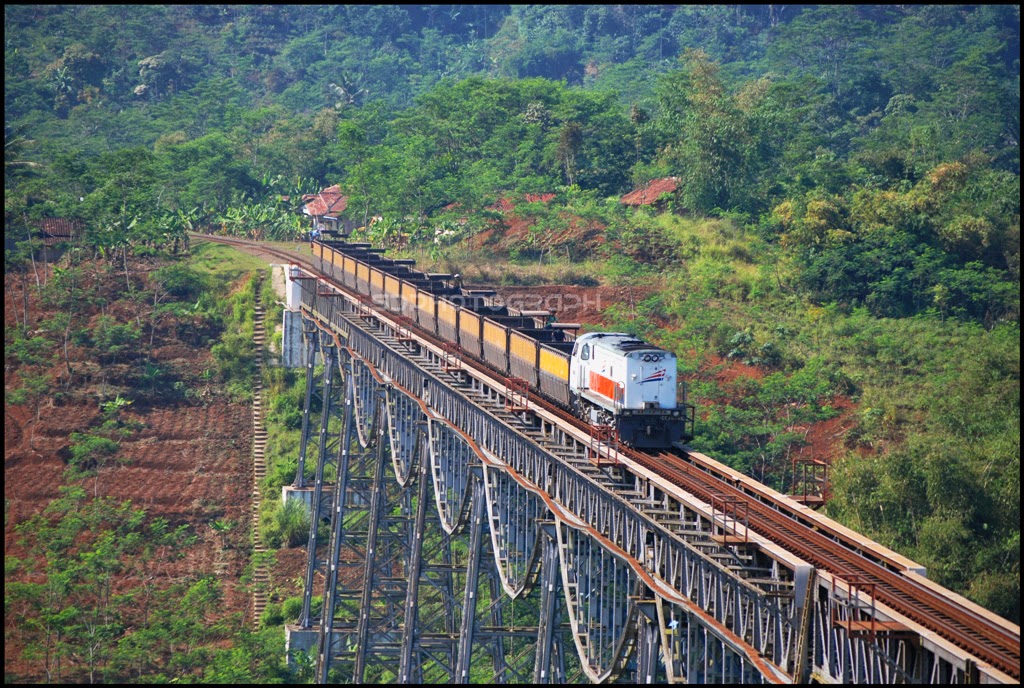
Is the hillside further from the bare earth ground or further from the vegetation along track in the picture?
the vegetation along track

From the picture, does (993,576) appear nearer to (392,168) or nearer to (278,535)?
(278,535)

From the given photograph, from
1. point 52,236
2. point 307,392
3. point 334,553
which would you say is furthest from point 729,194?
point 334,553

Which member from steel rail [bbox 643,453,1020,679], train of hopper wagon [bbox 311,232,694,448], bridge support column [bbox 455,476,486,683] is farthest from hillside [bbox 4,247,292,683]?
steel rail [bbox 643,453,1020,679]

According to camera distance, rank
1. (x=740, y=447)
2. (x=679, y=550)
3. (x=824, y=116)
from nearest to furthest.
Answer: (x=679, y=550), (x=740, y=447), (x=824, y=116)

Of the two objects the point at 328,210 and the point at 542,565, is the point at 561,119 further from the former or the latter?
the point at 542,565

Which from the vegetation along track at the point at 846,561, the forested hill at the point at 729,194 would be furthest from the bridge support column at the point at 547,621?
the forested hill at the point at 729,194

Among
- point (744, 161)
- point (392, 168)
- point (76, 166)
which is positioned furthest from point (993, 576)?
point (76, 166)
